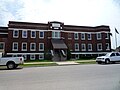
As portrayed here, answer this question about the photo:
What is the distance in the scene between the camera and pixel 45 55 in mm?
42000

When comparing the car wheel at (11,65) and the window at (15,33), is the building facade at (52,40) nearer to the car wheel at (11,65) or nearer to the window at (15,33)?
the window at (15,33)

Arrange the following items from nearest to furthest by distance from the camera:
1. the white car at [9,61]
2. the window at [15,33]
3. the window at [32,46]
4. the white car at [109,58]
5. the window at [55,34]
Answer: the white car at [9,61]
the white car at [109,58]
the window at [15,33]
the window at [32,46]
the window at [55,34]

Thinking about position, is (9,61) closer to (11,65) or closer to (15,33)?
(11,65)

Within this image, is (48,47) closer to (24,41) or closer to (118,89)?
(24,41)

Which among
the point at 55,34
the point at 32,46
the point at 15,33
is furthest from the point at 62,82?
the point at 55,34

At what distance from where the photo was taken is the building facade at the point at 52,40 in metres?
42.2

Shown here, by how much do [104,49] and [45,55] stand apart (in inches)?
723

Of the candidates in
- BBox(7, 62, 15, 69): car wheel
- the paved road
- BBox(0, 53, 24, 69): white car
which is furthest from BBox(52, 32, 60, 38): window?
the paved road

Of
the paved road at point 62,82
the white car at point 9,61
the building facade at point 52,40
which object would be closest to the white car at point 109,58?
the white car at point 9,61

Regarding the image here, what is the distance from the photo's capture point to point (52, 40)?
146 feet

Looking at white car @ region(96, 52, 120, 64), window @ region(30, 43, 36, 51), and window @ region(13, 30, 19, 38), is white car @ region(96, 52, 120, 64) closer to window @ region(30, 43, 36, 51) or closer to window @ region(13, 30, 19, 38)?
window @ region(30, 43, 36, 51)

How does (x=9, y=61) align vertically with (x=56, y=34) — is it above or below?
below

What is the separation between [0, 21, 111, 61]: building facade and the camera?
4219 centimetres

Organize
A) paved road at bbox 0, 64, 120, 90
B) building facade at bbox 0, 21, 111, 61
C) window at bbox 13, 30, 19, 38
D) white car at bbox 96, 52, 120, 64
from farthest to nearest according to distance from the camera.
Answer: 1. window at bbox 13, 30, 19, 38
2. building facade at bbox 0, 21, 111, 61
3. white car at bbox 96, 52, 120, 64
4. paved road at bbox 0, 64, 120, 90
